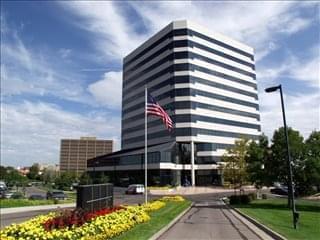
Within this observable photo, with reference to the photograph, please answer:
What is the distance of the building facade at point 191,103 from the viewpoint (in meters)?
87.4

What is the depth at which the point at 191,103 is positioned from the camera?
87.9 metres

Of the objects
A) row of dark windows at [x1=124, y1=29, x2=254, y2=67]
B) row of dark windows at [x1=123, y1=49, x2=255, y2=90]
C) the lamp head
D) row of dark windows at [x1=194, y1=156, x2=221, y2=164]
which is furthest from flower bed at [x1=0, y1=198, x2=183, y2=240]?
row of dark windows at [x1=124, y1=29, x2=254, y2=67]

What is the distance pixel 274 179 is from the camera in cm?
3691

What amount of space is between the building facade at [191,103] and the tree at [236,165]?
1161 inches

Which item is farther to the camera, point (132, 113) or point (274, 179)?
point (132, 113)

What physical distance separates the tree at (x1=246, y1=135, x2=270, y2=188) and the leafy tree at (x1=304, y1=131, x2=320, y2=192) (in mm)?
3744

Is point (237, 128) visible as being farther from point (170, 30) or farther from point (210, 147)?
Answer: point (170, 30)

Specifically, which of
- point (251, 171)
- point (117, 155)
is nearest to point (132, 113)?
point (117, 155)

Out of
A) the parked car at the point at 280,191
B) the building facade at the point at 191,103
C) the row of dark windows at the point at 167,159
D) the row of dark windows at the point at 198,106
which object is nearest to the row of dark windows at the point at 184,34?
the building facade at the point at 191,103

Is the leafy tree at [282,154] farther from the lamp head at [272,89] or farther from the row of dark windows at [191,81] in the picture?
the row of dark windows at [191,81]

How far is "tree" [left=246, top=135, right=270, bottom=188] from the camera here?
123 ft

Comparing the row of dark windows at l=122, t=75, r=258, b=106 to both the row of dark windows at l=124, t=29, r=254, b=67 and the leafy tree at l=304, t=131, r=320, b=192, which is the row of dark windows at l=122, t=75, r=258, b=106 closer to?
the row of dark windows at l=124, t=29, r=254, b=67

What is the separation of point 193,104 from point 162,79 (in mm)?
11297

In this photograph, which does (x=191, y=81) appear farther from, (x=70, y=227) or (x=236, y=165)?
(x=70, y=227)
